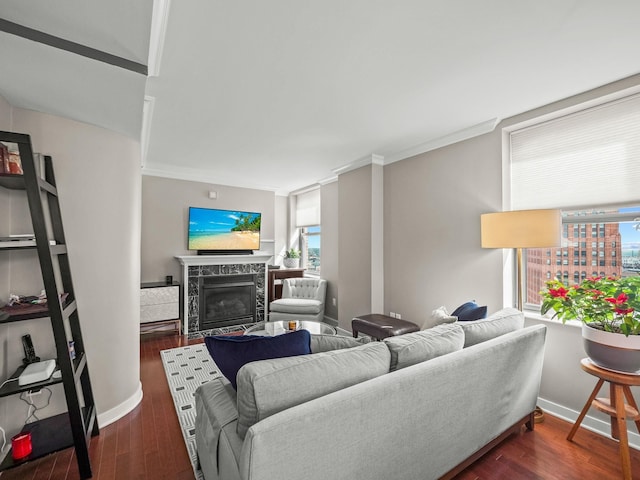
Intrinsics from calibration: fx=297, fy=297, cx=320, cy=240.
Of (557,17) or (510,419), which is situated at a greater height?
(557,17)

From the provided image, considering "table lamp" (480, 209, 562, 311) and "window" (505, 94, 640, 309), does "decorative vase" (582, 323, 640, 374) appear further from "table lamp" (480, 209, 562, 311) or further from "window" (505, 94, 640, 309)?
"window" (505, 94, 640, 309)

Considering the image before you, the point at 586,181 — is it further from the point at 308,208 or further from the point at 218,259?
the point at 218,259

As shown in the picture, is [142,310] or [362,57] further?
[142,310]

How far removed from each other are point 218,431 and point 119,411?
1551mm

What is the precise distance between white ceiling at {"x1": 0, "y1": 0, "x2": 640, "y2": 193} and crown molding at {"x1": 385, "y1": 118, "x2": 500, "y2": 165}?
0.06 metres

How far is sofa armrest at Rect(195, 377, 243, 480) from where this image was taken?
121 cm

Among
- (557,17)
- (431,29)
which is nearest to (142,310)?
(431,29)

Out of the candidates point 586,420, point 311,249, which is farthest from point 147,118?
point 586,420

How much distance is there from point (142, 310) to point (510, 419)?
4.22m

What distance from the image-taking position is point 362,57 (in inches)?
74.0

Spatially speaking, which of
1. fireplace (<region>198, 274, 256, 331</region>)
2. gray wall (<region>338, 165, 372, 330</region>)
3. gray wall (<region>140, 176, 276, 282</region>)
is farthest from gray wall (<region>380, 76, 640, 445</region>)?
gray wall (<region>140, 176, 276, 282</region>)

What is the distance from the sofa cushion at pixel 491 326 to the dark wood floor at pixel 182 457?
0.77 meters

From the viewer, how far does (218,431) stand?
4.46 ft

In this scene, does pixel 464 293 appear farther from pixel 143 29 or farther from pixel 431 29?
pixel 143 29
